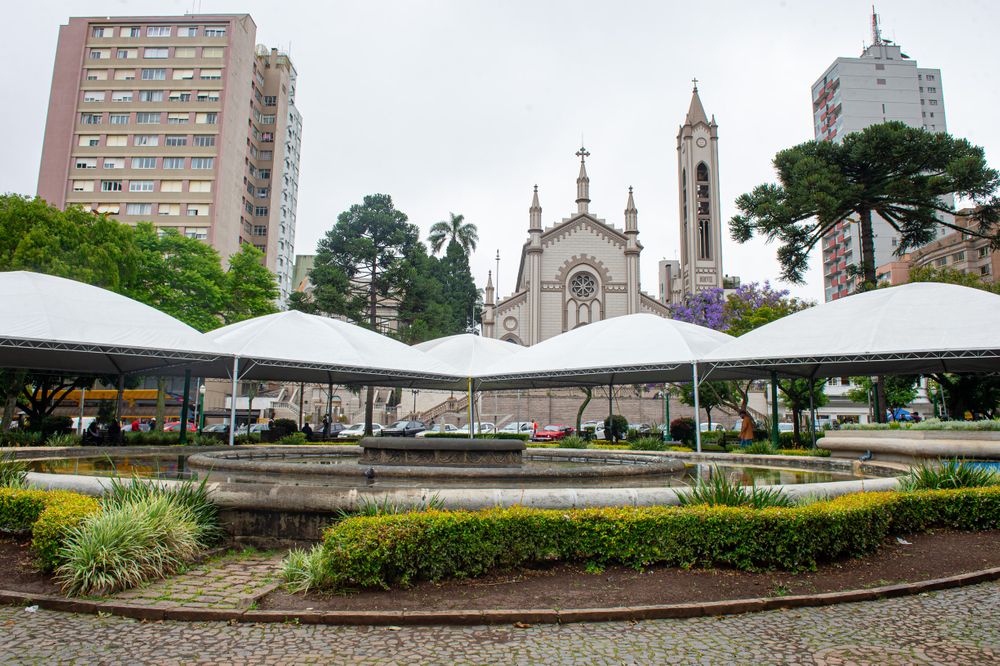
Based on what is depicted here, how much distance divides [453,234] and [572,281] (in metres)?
18.4

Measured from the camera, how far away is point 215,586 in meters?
5.80

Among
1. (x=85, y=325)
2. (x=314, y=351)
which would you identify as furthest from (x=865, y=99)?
(x=85, y=325)

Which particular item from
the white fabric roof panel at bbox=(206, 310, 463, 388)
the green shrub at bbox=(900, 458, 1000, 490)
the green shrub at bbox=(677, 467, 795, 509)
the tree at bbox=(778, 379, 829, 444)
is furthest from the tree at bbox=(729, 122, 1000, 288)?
the green shrub at bbox=(677, 467, 795, 509)

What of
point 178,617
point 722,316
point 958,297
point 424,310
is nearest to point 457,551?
point 178,617

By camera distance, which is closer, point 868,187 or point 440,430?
point 868,187

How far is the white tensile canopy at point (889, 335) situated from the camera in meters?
15.2

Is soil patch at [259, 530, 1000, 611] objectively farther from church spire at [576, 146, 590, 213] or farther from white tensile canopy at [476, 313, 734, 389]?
church spire at [576, 146, 590, 213]

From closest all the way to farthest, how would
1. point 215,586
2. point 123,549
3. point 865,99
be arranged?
point 123,549 < point 215,586 < point 865,99

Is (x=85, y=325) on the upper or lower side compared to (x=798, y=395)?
upper

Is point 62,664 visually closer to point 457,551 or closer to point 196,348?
point 457,551

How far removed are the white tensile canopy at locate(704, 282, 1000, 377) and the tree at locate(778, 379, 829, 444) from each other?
74.9 inches

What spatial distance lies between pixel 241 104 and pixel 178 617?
195 ft

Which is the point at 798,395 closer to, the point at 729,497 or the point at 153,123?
the point at 729,497

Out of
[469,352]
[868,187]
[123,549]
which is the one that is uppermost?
[868,187]
